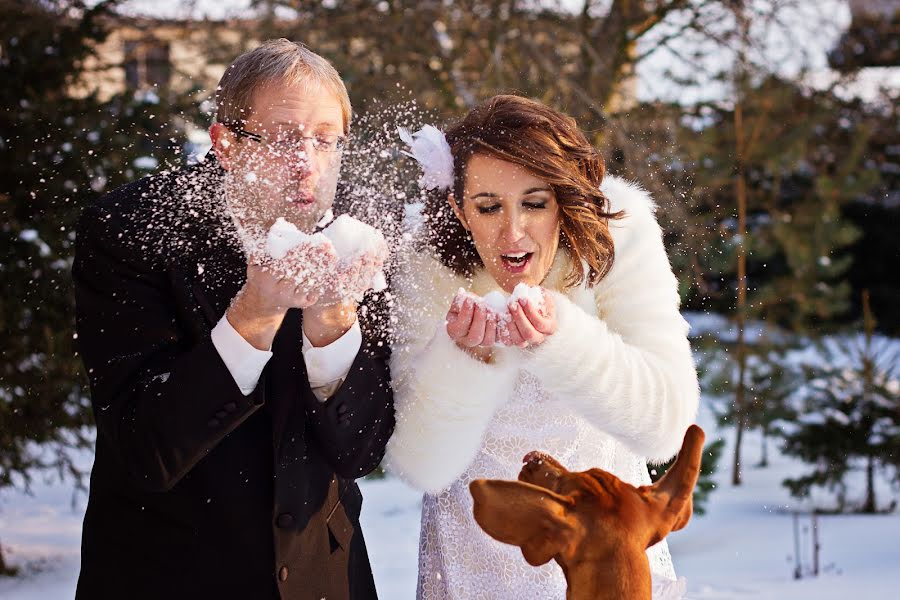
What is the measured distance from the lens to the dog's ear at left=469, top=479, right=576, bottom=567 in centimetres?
137

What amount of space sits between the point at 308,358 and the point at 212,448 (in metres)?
0.22

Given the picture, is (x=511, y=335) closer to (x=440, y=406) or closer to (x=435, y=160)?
(x=440, y=406)

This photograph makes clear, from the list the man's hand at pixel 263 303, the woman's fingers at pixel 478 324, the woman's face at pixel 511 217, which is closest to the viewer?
the man's hand at pixel 263 303

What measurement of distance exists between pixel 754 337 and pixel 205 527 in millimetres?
6656

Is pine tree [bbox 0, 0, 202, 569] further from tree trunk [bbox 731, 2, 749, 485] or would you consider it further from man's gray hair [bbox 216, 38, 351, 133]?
tree trunk [bbox 731, 2, 749, 485]

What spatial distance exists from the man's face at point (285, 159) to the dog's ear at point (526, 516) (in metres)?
0.60

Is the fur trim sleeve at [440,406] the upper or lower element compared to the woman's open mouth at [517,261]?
lower

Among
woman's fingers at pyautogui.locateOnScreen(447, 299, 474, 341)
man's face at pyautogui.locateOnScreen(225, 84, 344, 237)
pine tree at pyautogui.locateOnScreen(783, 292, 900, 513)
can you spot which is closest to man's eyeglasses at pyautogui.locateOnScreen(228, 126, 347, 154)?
man's face at pyautogui.locateOnScreen(225, 84, 344, 237)

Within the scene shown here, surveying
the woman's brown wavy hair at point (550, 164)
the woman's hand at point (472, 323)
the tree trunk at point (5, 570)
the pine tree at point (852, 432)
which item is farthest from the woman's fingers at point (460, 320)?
the pine tree at point (852, 432)

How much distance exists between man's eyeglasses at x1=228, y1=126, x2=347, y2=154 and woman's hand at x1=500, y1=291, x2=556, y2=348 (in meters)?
0.42

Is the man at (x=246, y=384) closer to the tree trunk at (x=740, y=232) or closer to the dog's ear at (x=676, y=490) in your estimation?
the dog's ear at (x=676, y=490)

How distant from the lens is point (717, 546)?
19.4 ft

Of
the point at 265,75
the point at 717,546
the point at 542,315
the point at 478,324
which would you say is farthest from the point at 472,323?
the point at 717,546

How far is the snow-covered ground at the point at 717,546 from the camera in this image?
4.94 meters
